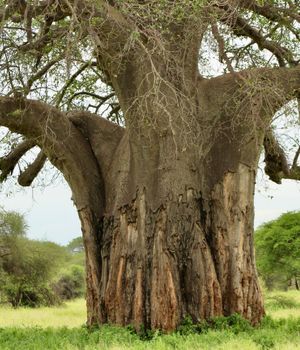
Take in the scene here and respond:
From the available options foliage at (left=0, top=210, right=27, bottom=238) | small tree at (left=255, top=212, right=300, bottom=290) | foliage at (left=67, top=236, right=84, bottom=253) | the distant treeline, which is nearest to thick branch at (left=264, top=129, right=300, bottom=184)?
small tree at (left=255, top=212, right=300, bottom=290)

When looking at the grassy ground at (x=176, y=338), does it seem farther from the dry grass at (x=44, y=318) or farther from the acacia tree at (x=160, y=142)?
the dry grass at (x=44, y=318)

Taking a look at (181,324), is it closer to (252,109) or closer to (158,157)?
(158,157)

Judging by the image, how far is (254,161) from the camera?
34.1 feet

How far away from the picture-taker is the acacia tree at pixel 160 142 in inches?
367

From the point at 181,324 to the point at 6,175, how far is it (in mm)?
4541

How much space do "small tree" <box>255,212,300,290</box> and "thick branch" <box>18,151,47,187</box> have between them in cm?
1736

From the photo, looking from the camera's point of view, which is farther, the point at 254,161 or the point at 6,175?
the point at 6,175

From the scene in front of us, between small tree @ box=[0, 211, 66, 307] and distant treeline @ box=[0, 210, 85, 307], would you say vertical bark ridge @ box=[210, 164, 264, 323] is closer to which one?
distant treeline @ box=[0, 210, 85, 307]

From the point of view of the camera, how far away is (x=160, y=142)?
32.7ft

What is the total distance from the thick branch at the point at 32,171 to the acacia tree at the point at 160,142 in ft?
4.74

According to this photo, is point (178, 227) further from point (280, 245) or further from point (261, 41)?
point (280, 245)

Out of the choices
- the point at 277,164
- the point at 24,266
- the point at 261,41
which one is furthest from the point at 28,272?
the point at 261,41

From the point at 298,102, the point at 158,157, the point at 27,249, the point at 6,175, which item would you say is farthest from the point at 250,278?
the point at 27,249

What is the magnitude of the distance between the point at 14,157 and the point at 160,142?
125 inches
